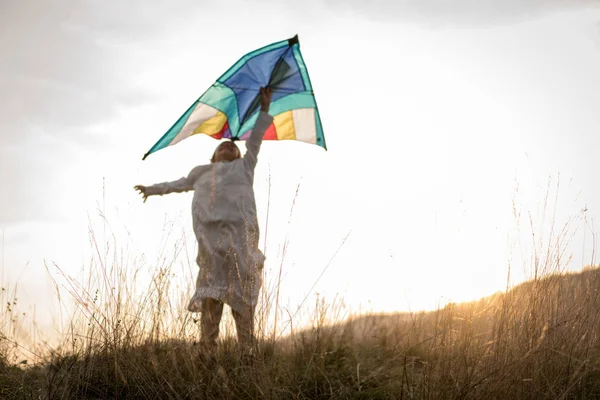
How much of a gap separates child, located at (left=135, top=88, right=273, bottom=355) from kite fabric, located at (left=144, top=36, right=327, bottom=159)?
0.57 metres

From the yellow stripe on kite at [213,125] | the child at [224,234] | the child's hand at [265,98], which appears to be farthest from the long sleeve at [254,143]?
the yellow stripe on kite at [213,125]

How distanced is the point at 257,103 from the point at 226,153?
28.5 inches

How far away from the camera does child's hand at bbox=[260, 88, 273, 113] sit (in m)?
4.31

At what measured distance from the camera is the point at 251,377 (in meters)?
2.72

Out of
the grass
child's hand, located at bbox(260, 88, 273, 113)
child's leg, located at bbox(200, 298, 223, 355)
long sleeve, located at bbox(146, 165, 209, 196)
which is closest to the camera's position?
the grass

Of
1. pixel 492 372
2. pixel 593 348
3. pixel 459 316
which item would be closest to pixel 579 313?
pixel 593 348

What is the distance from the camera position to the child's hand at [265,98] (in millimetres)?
4305

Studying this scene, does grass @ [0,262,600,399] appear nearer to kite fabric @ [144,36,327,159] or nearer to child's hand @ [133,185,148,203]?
child's hand @ [133,185,148,203]

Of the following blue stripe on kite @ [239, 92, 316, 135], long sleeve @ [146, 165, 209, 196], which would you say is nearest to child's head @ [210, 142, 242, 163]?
long sleeve @ [146, 165, 209, 196]

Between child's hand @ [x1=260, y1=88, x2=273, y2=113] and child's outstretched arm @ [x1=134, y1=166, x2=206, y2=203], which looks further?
child's hand @ [x1=260, y1=88, x2=273, y2=113]

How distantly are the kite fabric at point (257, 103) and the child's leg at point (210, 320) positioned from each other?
1465 mm

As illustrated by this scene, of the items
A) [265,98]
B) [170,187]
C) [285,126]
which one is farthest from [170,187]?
[285,126]

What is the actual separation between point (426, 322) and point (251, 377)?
1.20m

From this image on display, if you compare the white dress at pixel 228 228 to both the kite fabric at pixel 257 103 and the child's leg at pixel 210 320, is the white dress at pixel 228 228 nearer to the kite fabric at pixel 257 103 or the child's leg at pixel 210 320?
the child's leg at pixel 210 320
